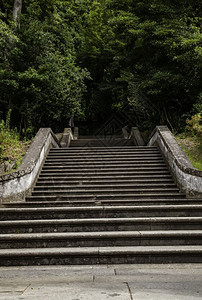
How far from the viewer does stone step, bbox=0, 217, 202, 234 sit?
425cm

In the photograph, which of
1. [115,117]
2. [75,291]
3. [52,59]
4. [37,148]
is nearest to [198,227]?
[75,291]

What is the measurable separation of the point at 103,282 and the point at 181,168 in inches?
132

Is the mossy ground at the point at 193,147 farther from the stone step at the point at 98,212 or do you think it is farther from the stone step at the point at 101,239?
the stone step at the point at 101,239

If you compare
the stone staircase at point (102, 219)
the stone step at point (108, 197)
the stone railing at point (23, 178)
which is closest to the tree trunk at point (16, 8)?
the stone railing at point (23, 178)

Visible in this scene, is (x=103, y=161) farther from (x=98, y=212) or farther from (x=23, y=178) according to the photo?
(x=98, y=212)

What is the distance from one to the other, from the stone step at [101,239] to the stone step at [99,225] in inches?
12.0

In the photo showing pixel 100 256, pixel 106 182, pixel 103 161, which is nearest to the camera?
pixel 100 256

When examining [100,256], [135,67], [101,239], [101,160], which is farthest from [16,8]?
[100,256]

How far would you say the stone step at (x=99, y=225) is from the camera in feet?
13.9

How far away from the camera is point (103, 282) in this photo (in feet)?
9.55

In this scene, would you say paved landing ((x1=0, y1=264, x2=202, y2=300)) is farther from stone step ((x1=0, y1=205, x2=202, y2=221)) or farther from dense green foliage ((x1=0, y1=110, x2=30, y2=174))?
dense green foliage ((x1=0, y1=110, x2=30, y2=174))

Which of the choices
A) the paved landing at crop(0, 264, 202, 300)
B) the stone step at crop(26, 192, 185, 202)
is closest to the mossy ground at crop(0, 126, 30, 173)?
the stone step at crop(26, 192, 185, 202)

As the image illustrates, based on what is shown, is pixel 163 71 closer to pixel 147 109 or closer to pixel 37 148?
pixel 147 109

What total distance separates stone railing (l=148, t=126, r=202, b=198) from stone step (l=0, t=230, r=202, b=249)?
1.48 metres
